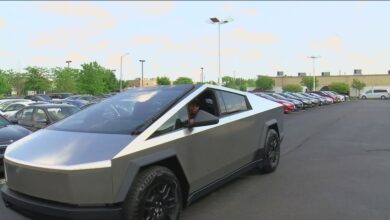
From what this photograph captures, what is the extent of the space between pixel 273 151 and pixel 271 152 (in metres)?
0.10

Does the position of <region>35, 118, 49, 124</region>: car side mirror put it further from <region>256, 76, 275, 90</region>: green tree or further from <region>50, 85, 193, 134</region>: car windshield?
<region>256, 76, 275, 90</region>: green tree

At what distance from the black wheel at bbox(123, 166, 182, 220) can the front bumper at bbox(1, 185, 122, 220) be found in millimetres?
152

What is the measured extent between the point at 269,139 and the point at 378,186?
1.78 m

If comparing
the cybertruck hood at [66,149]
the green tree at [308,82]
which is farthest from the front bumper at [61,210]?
the green tree at [308,82]

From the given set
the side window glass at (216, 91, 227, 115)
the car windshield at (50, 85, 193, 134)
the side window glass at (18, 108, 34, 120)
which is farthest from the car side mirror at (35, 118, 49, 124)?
the side window glass at (216, 91, 227, 115)

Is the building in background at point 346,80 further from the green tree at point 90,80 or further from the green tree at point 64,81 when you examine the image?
the green tree at point 90,80

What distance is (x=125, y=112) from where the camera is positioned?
16.0ft

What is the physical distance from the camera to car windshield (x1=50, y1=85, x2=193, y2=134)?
14.6 ft

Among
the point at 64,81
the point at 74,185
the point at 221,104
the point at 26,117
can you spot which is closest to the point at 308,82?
the point at 64,81

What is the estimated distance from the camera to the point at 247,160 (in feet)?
20.6

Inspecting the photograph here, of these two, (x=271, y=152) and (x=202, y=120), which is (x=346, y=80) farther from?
(x=202, y=120)

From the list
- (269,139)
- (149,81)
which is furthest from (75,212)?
(149,81)

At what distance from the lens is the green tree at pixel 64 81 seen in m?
79.5

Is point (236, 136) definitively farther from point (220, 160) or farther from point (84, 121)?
point (84, 121)
